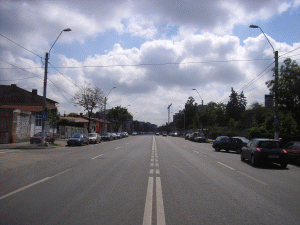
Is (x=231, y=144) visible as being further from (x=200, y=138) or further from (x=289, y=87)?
(x=200, y=138)

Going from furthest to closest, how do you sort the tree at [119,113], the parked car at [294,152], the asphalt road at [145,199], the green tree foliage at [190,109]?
the green tree foliage at [190,109], the tree at [119,113], the parked car at [294,152], the asphalt road at [145,199]

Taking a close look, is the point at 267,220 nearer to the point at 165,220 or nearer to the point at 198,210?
the point at 198,210

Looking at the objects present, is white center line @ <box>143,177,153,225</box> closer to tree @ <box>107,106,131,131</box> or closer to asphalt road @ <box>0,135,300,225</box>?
asphalt road @ <box>0,135,300,225</box>

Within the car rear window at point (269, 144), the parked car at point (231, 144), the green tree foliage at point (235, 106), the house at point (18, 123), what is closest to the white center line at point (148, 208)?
the car rear window at point (269, 144)

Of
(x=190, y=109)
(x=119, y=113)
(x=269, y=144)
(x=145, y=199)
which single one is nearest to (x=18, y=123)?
(x=269, y=144)

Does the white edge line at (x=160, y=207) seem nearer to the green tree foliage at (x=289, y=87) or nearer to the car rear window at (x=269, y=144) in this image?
the car rear window at (x=269, y=144)

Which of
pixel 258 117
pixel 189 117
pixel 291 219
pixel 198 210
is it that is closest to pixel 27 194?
pixel 198 210

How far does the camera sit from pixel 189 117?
3649 inches


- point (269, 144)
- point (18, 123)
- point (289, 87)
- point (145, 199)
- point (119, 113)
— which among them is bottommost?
point (145, 199)

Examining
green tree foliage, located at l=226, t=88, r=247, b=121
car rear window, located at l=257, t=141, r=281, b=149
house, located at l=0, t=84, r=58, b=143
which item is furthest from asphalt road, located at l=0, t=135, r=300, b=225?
green tree foliage, located at l=226, t=88, r=247, b=121

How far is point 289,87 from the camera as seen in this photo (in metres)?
16.4

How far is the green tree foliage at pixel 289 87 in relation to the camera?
53.1 ft

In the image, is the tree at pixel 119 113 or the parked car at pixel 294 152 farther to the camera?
the tree at pixel 119 113

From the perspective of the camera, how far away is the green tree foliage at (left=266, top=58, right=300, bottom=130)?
16188 mm
